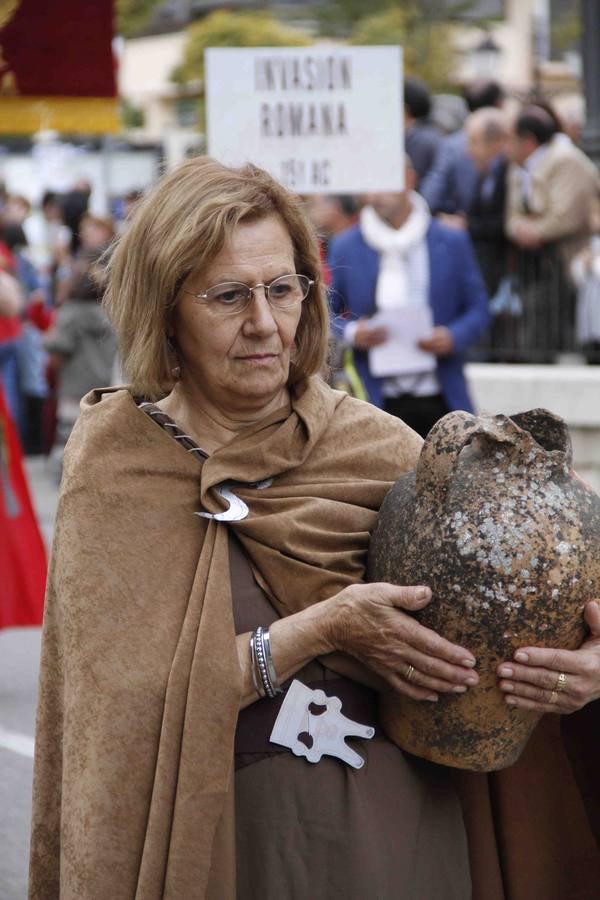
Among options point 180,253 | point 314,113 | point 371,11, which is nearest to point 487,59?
point 371,11

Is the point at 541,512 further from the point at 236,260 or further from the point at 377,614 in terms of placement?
the point at 236,260

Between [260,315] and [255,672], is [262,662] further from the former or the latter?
[260,315]

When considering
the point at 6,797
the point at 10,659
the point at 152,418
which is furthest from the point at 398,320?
the point at 152,418

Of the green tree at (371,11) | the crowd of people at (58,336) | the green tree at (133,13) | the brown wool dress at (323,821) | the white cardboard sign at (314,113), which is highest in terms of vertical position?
the white cardboard sign at (314,113)

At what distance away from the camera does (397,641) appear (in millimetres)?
2582

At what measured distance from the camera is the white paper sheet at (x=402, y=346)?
7.38 metres

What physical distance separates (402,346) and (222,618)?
4.85 m

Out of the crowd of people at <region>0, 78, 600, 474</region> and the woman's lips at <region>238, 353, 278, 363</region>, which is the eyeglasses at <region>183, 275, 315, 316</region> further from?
the crowd of people at <region>0, 78, 600, 474</region>

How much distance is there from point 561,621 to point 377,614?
30 cm

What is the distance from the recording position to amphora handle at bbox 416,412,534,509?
2543 millimetres

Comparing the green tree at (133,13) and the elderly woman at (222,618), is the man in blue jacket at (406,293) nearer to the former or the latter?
the elderly woman at (222,618)

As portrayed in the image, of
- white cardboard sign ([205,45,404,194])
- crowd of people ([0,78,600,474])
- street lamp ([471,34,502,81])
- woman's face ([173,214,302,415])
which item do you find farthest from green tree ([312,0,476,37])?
woman's face ([173,214,302,415])

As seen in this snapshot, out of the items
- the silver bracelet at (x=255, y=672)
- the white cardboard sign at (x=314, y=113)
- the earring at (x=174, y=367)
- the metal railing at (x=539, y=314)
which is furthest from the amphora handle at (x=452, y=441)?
the metal railing at (x=539, y=314)

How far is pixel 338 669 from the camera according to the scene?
108 inches
